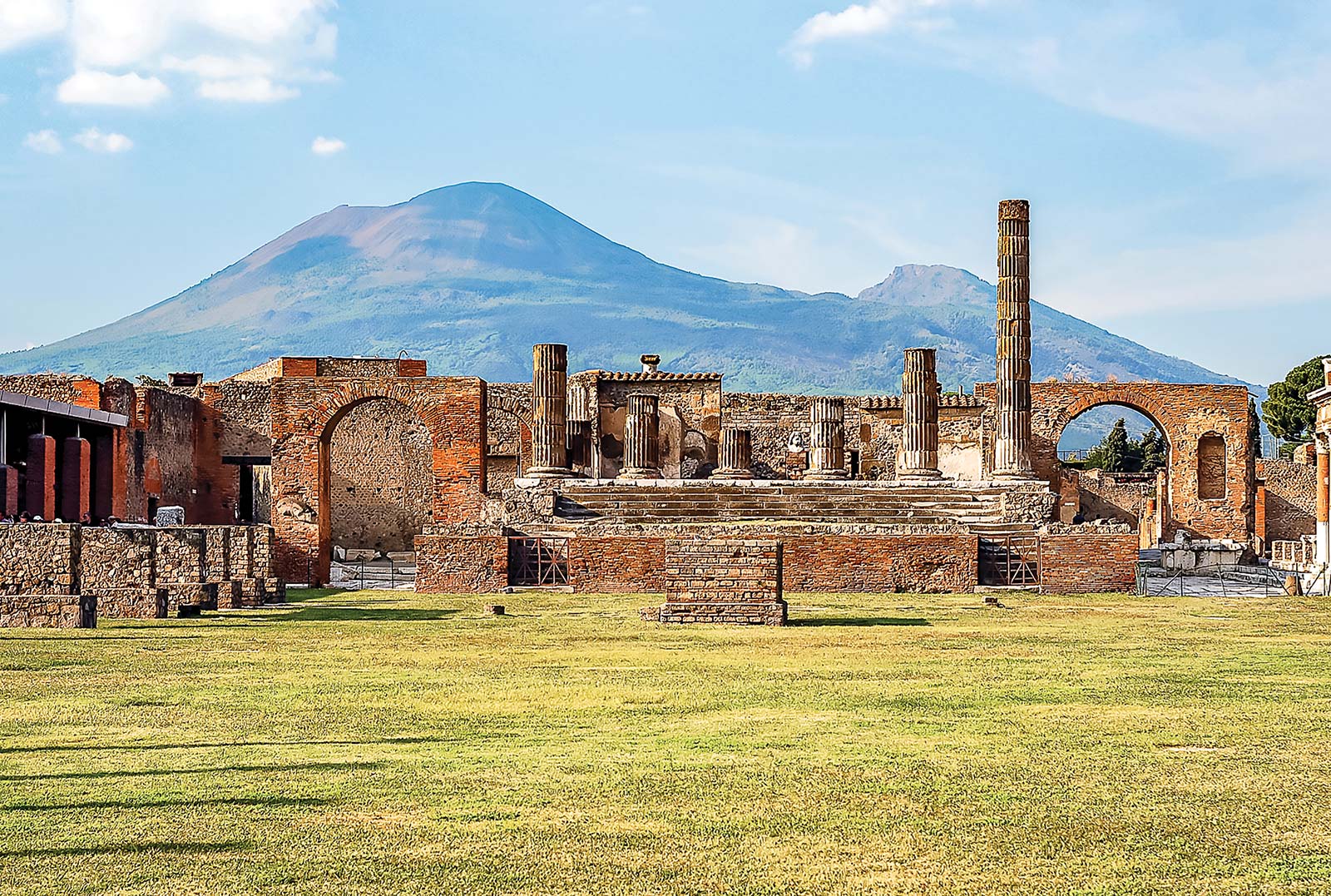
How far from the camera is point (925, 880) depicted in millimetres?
5027

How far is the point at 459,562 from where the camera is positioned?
2278 centimetres

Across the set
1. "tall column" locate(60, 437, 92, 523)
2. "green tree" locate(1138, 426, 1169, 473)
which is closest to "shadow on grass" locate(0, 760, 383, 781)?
"tall column" locate(60, 437, 92, 523)

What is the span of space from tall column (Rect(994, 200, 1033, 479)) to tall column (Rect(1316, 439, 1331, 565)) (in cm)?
595

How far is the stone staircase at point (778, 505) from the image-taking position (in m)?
26.9

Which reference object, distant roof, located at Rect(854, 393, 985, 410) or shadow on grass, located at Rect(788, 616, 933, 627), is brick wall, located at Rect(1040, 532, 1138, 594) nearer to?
shadow on grass, located at Rect(788, 616, 933, 627)

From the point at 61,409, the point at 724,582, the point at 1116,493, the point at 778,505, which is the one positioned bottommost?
the point at 724,582

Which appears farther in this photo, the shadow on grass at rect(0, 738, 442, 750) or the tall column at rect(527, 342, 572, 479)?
the tall column at rect(527, 342, 572, 479)

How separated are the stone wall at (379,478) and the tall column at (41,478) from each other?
48.4 feet

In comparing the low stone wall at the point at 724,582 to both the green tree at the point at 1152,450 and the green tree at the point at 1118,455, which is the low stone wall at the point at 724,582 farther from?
the green tree at the point at 1152,450

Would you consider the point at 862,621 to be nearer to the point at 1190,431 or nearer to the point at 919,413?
the point at 919,413

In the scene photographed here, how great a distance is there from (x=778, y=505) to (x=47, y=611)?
14.9m

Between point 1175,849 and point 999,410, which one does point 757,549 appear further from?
point 999,410

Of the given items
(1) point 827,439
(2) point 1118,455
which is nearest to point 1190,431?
(1) point 827,439

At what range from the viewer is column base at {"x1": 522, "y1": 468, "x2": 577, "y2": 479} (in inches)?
1276
